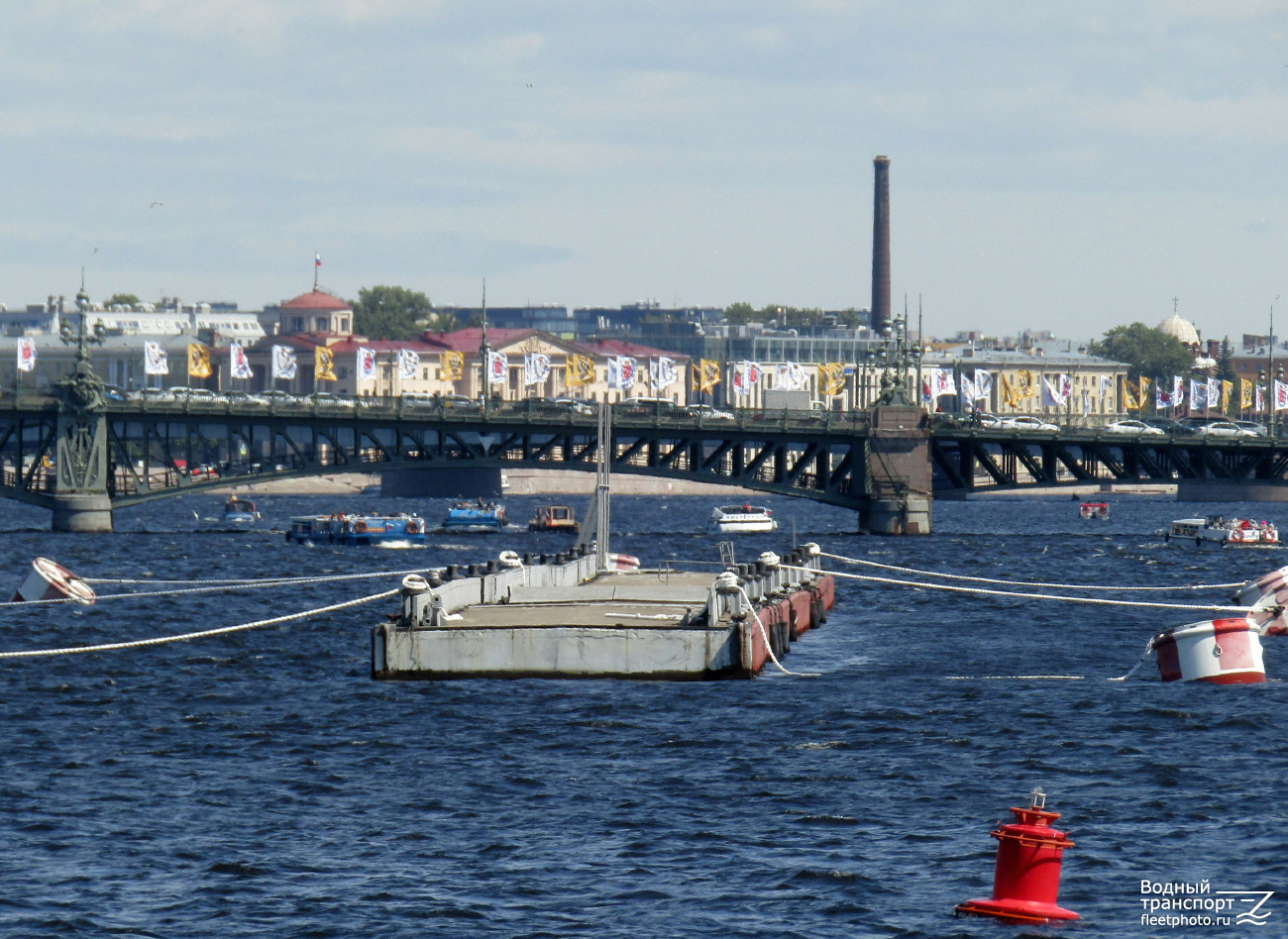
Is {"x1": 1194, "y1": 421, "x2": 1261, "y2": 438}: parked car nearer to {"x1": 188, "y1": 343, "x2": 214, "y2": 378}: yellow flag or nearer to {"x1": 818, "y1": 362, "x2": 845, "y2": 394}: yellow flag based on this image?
{"x1": 818, "y1": 362, "x2": 845, "y2": 394}: yellow flag

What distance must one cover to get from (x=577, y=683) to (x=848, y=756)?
30.0ft

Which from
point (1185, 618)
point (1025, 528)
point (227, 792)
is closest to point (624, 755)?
point (227, 792)

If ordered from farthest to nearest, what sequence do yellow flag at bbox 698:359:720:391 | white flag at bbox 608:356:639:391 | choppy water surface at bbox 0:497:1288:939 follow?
1. yellow flag at bbox 698:359:720:391
2. white flag at bbox 608:356:639:391
3. choppy water surface at bbox 0:497:1288:939

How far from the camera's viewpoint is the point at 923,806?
104 ft

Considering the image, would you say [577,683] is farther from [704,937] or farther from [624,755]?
[704,937]

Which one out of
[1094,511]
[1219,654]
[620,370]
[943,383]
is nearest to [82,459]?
[620,370]

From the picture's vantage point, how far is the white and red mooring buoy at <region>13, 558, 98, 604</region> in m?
64.9

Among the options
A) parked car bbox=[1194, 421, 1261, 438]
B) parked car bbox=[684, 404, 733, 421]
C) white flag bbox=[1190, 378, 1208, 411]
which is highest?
white flag bbox=[1190, 378, 1208, 411]

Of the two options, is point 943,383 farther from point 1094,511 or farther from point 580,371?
point 1094,511

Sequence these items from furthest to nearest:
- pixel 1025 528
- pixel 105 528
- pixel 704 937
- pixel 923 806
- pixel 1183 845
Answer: pixel 1025 528 → pixel 105 528 → pixel 923 806 → pixel 1183 845 → pixel 704 937

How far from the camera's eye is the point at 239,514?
14962 centimetres

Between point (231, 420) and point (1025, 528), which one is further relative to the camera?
point (1025, 528)

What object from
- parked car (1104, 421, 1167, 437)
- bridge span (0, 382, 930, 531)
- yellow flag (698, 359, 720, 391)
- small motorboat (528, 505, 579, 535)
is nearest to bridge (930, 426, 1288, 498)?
parked car (1104, 421, 1167, 437)

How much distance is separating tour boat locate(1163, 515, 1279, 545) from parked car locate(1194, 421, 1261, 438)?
482 centimetres
